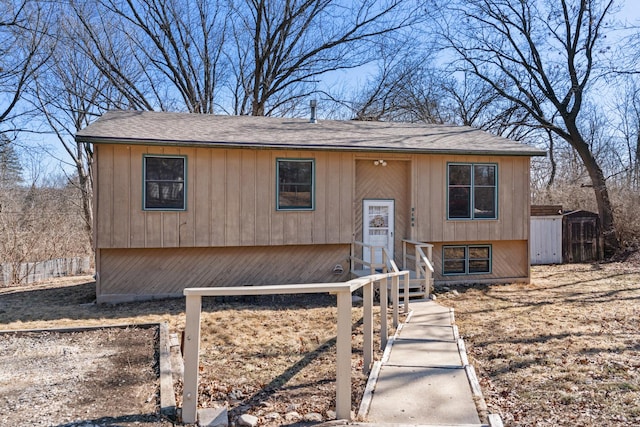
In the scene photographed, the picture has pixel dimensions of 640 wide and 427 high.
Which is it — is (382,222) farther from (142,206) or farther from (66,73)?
(66,73)

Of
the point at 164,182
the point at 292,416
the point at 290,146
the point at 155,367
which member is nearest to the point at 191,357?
the point at 292,416

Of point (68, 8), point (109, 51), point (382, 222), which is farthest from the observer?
point (109, 51)

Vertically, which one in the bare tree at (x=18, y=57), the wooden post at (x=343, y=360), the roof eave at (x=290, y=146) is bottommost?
the wooden post at (x=343, y=360)

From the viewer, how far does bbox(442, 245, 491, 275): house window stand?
37.2ft

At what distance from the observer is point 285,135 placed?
10.6m

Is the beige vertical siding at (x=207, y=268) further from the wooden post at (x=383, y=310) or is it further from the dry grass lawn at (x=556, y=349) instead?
the wooden post at (x=383, y=310)

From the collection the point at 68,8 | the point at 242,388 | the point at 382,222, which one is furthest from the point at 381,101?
the point at 242,388

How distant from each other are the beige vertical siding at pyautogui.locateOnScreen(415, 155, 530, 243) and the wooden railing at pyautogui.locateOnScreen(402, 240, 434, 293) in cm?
46

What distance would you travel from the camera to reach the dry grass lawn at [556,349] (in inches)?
159

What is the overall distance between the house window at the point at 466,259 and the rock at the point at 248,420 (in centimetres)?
848

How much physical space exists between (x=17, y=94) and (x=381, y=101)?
593 inches

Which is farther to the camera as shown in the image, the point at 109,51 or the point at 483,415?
the point at 109,51

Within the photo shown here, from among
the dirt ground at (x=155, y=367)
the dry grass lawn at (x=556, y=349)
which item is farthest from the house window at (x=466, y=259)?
the dirt ground at (x=155, y=367)

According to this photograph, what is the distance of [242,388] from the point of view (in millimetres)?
4492
